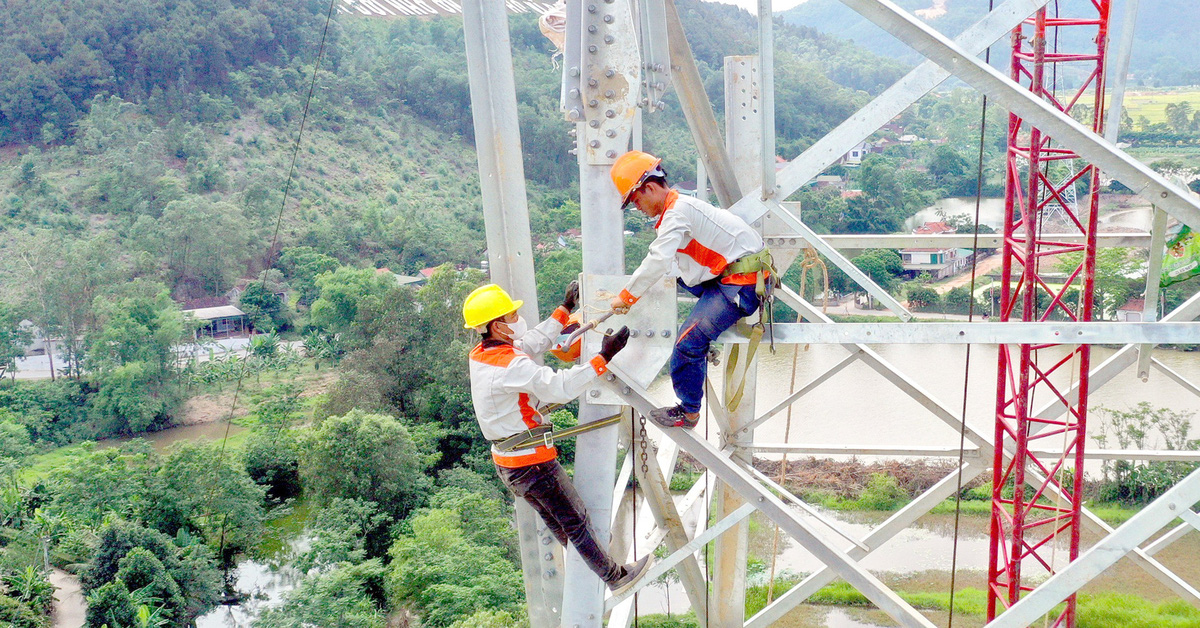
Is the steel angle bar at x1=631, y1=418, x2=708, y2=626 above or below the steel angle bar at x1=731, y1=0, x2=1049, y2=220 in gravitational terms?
below

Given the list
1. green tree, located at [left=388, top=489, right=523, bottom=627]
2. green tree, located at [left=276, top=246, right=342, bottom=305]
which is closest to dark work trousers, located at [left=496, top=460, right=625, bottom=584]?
green tree, located at [left=388, top=489, right=523, bottom=627]

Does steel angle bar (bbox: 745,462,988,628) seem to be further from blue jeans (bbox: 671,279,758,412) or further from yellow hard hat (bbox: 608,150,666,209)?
yellow hard hat (bbox: 608,150,666,209)

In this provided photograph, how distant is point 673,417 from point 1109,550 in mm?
2100

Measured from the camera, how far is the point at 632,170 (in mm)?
4516

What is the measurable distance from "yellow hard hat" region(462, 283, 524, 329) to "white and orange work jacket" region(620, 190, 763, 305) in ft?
2.37

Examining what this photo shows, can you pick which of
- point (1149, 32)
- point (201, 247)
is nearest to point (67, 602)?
point (201, 247)

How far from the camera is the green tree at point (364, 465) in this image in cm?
2289

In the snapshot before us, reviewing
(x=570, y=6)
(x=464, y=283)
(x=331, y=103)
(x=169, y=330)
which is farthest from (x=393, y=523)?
(x=331, y=103)

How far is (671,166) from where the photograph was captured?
173 feet

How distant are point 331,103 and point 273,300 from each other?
22.6 metres

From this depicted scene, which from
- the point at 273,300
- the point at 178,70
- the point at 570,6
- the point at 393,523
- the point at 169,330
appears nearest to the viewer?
the point at 570,6

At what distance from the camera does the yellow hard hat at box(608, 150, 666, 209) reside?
4.52 metres

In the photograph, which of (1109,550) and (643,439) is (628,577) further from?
(1109,550)

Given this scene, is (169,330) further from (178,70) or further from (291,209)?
(178,70)
